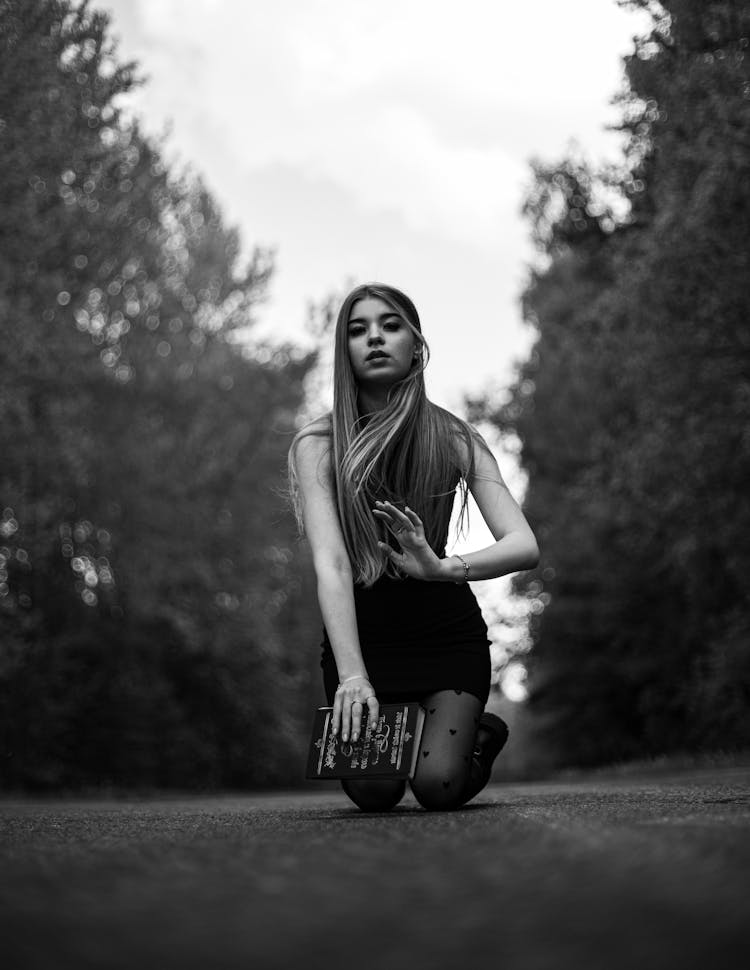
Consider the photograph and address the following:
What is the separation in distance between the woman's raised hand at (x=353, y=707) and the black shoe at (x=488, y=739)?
0.81 meters

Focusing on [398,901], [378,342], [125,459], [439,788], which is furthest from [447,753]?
[125,459]

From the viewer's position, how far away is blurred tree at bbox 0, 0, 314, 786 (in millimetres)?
11156

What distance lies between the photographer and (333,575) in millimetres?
3996

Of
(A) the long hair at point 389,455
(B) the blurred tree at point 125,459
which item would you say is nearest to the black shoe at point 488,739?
(A) the long hair at point 389,455

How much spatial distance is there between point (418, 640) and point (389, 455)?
685 mm

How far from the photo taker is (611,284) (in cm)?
1828

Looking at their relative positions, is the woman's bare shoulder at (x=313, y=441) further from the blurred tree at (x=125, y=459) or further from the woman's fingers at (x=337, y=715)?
the blurred tree at (x=125, y=459)

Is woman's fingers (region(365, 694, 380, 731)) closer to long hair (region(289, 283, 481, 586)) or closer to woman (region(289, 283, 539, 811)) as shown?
woman (region(289, 283, 539, 811))

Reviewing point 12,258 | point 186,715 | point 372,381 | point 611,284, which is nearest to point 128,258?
point 12,258

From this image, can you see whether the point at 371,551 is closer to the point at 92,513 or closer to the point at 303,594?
the point at 92,513

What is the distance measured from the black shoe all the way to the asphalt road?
188cm

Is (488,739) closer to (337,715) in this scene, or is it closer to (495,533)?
(495,533)

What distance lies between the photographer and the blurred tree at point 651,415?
10570mm

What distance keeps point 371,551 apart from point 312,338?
751 inches
